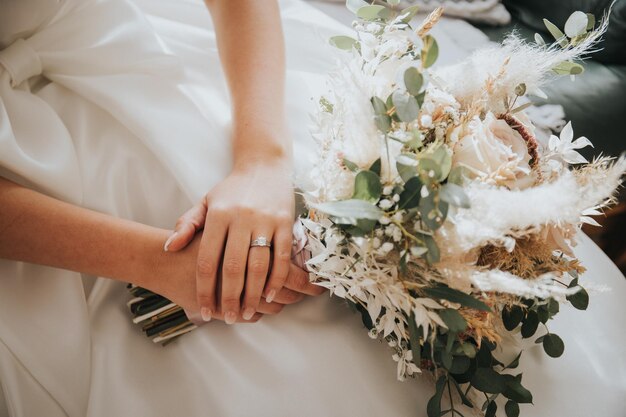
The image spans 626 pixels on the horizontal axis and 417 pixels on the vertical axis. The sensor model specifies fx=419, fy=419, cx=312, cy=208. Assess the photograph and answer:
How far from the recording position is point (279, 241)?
0.72 m

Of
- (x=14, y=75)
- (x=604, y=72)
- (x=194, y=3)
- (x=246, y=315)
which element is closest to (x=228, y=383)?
(x=246, y=315)

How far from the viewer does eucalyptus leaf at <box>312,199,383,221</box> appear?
1.65 feet

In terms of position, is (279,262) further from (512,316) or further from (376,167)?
(512,316)

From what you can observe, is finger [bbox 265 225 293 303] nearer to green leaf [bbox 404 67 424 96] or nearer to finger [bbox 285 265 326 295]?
finger [bbox 285 265 326 295]

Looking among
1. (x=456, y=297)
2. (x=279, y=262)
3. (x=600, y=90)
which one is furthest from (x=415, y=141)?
(x=600, y=90)

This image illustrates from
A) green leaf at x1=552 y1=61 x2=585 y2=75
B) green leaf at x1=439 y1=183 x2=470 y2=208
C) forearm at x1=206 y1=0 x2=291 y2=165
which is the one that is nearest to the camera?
green leaf at x1=439 y1=183 x2=470 y2=208

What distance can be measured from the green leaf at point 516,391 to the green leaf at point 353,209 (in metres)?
0.36

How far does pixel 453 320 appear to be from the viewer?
518 mm

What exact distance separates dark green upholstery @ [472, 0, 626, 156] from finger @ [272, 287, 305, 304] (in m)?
1.21

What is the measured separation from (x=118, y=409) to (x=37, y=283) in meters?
0.27

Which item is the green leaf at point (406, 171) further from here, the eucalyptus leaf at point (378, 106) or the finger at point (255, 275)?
the finger at point (255, 275)

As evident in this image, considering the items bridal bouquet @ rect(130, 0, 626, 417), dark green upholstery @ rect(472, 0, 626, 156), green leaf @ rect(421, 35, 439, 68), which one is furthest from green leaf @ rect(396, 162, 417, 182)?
dark green upholstery @ rect(472, 0, 626, 156)

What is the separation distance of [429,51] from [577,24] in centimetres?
32

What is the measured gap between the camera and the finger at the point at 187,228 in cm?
71
